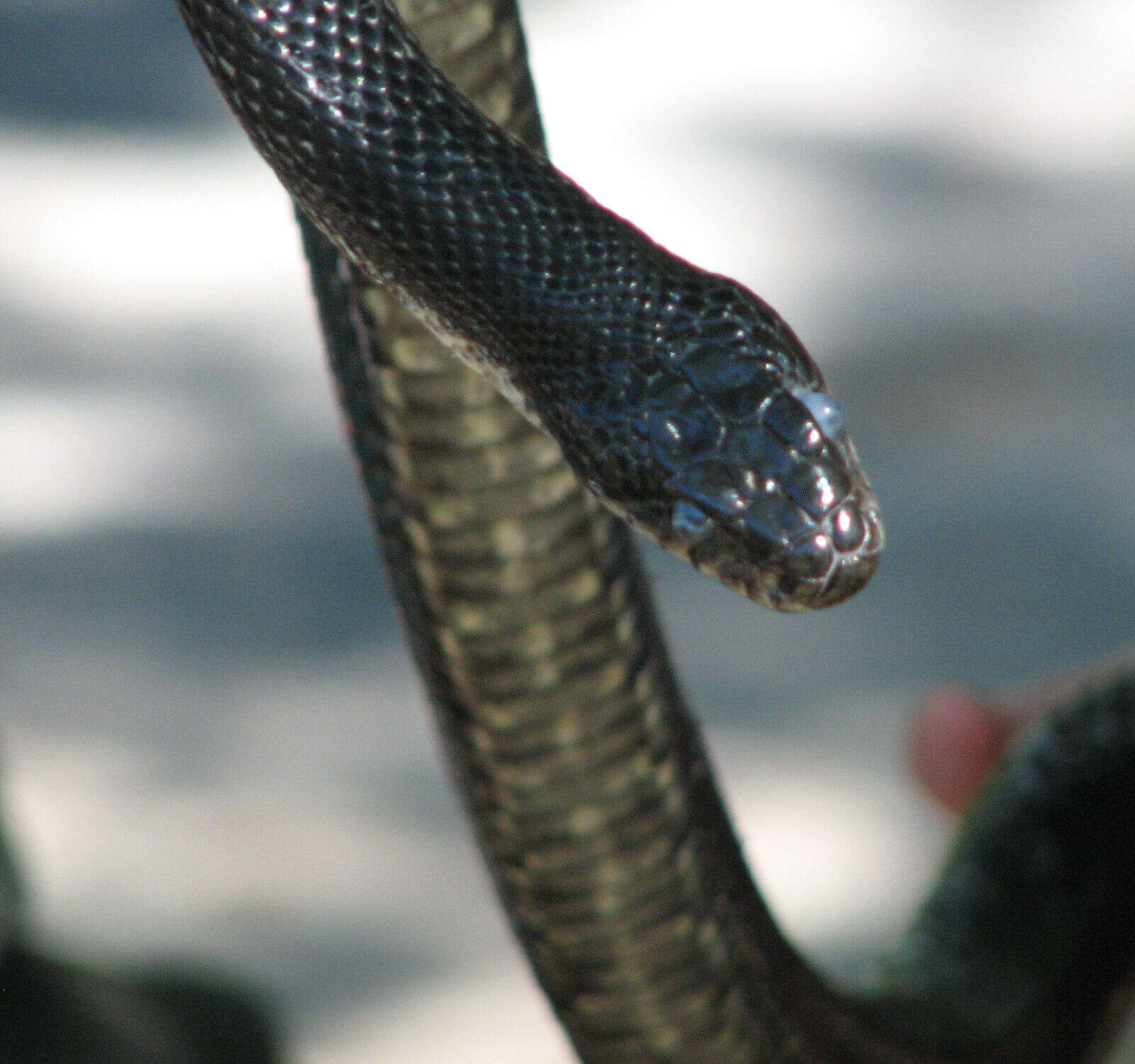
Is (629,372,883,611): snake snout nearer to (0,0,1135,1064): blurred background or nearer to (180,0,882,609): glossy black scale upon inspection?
(180,0,882,609): glossy black scale

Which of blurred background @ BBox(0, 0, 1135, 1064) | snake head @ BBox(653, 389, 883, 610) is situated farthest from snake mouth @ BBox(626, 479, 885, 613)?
blurred background @ BBox(0, 0, 1135, 1064)

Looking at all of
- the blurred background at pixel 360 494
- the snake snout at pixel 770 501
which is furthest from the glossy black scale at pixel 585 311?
the blurred background at pixel 360 494

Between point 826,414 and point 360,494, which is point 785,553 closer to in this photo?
point 826,414

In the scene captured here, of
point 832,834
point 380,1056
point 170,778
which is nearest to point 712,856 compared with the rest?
point 380,1056

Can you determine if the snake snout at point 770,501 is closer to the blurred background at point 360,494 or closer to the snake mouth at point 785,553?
the snake mouth at point 785,553

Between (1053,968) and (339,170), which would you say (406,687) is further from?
(339,170)
